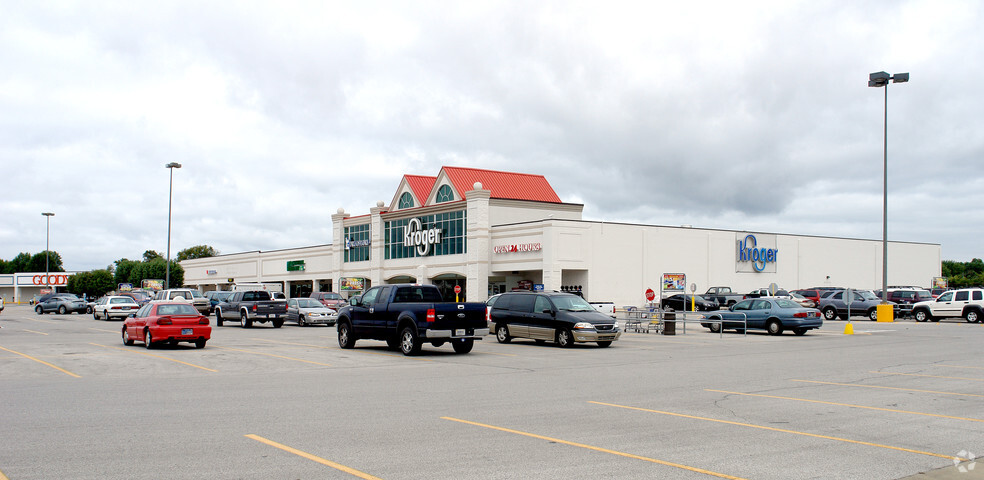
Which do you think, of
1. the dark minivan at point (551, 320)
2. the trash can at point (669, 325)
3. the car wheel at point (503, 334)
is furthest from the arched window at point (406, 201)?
the car wheel at point (503, 334)

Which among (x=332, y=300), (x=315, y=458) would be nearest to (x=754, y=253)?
(x=332, y=300)

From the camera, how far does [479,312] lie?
21.2 metres

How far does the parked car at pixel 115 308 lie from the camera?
47.5m

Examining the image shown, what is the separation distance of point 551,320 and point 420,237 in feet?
137

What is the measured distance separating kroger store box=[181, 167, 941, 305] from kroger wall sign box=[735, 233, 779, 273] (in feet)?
0.29

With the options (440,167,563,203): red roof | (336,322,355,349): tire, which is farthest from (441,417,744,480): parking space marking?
(440,167,563,203): red roof

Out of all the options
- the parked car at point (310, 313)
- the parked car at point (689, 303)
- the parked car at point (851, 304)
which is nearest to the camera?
the parked car at point (310, 313)

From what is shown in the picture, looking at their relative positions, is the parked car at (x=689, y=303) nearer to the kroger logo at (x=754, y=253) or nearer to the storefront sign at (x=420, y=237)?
the kroger logo at (x=754, y=253)

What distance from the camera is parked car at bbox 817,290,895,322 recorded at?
140 feet

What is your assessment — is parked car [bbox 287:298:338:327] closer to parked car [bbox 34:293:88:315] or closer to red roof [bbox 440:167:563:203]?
red roof [bbox 440:167:563:203]

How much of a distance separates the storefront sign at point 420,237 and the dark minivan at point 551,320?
36844 mm

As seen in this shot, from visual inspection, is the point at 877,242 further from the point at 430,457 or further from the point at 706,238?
the point at 430,457

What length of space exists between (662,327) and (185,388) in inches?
936

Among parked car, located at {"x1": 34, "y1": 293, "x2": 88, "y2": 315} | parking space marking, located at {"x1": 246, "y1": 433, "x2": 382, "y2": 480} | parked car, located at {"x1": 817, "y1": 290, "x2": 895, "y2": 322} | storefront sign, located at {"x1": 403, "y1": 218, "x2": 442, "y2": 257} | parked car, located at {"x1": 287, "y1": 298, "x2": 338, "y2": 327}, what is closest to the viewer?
parking space marking, located at {"x1": 246, "y1": 433, "x2": 382, "y2": 480}
